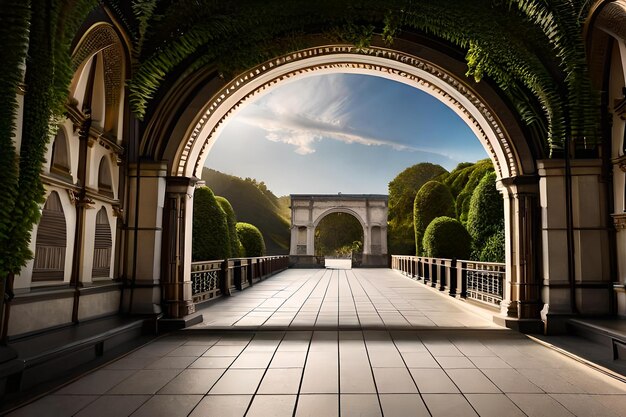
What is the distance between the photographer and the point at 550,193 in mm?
5926

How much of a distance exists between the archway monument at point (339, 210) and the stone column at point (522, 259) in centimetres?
2349

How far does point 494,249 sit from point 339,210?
18719 mm

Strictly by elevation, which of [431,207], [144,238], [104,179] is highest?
[431,207]

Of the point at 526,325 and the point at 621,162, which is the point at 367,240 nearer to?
the point at 526,325

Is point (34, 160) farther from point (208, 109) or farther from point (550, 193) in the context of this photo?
point (550, 193)

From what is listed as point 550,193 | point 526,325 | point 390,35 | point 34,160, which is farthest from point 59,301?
point 550,193

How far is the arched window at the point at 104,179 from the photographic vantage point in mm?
5473

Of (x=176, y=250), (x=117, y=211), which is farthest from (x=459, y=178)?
(x=117, y=211)

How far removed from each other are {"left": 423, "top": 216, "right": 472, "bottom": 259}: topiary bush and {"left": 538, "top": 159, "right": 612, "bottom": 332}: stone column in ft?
31.4

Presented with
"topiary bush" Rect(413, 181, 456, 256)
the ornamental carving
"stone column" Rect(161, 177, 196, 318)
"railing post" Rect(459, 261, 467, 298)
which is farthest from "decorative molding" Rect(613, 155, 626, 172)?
"topiary bush" Rect(413, 181, 456, 256)

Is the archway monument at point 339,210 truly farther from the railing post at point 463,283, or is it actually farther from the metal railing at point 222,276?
the railing post at point 463,283

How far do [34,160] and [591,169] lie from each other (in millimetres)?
6588

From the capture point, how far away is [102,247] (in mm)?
5477

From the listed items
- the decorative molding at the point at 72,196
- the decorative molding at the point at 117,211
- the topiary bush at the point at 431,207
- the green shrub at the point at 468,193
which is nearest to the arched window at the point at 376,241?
the topiary bush at the point at 431,207
